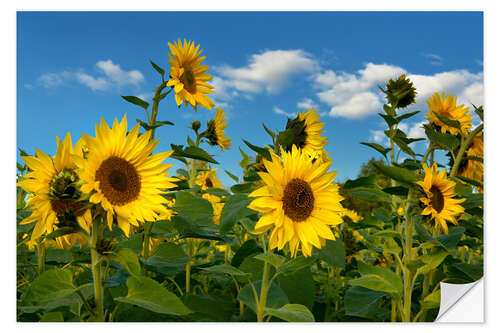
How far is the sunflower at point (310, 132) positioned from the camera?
1.77 m

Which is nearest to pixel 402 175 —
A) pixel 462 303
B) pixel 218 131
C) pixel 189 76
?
pixel 462 303

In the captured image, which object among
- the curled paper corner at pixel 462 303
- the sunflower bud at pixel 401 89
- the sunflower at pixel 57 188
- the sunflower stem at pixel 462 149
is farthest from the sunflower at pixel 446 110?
the sunflower at pixel 57 188

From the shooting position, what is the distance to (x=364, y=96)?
2297mm

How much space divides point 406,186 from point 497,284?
83 cm

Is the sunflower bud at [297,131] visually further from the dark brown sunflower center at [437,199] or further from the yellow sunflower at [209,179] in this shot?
the yellow sunflower at [209,179]

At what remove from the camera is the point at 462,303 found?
70.5 inches

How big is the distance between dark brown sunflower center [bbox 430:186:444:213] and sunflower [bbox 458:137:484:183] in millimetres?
593

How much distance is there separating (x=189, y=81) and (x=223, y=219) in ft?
2.66

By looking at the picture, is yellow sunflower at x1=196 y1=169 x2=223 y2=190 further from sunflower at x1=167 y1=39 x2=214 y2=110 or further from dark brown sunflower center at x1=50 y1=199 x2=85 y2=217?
dark brown sunflower center at x1=50 y1=199 x2=85 y2=217

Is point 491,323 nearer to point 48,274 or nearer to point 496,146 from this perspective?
point 496,146

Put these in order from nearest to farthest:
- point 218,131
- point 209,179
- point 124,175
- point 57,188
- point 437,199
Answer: point 57,188
point 124,175
point 437,199
point 218,131
point 209,179

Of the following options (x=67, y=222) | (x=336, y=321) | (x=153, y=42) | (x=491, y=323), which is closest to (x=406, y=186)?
(x=336, y=321)

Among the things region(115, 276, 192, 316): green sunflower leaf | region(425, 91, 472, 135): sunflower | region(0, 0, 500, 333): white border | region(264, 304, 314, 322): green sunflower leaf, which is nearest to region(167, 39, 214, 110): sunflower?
region(0, 0, 500, 333): white border
